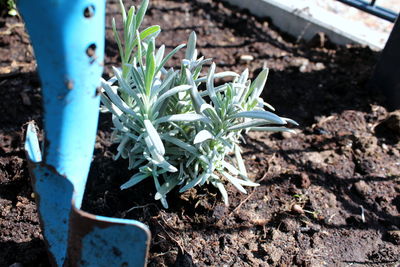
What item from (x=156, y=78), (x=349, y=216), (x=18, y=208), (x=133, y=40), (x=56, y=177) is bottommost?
(x=18, y=208)

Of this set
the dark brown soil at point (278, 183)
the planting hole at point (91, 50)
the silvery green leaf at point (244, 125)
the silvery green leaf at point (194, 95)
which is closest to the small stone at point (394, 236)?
the dark brown soil at point (278, 183)

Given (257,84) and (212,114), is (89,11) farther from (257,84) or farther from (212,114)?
(257,84)

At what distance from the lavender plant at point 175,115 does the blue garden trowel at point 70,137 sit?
1.27 ft

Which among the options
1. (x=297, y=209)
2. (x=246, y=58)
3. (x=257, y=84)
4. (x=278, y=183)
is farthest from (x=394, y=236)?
(x=246, y=58)

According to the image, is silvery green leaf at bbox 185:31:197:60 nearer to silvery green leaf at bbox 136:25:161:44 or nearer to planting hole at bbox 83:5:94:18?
silvery green leaf at bbox 136:25:161:44

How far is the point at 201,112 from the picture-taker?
5.64 feet

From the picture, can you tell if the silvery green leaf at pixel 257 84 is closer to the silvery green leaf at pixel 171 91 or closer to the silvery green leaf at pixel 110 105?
the silvery green leaf at pixel 171 91

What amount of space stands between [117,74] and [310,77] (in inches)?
55.2

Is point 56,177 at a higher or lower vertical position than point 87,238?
higher

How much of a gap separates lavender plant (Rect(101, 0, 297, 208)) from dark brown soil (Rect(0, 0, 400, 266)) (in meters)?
0.14

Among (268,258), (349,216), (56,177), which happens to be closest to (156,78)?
(56,177)

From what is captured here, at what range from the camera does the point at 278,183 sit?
209cm

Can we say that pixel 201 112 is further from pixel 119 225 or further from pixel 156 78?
pixel 119 225

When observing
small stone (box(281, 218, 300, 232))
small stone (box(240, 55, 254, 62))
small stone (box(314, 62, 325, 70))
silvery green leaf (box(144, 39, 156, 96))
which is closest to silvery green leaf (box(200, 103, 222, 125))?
silvery green leaf (box(144, 39, 156, 96))
